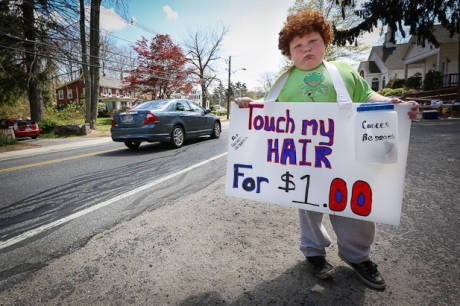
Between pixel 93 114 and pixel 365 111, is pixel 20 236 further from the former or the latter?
pixel 93 114

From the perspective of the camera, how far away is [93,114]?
16438 millimetres

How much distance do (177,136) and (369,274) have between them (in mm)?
6592

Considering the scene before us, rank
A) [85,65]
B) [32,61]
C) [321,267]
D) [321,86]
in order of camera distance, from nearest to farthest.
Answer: [321,86] < [321,267] < [85,65] < [32,61]

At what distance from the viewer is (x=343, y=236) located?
1.67 meters

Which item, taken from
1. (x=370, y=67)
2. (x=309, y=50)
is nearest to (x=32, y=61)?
(x=309, y=50)

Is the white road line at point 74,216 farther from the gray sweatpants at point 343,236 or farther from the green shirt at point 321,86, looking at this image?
the green shirt at point 321,86

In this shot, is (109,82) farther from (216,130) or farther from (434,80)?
(434,80)

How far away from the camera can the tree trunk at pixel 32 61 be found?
16.1 m

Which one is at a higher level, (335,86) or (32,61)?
(32,61)

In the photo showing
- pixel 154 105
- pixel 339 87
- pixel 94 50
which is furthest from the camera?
pixel 94 50

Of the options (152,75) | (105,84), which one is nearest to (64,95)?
(105,84)

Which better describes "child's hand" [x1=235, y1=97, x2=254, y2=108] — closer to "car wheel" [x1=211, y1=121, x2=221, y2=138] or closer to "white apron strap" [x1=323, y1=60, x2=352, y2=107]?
"white apron strap" [x1=323, y1=60, x2=352, y2=107]

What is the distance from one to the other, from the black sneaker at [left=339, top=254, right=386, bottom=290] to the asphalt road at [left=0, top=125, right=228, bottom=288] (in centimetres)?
225

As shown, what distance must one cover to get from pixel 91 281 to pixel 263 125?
161 cm
